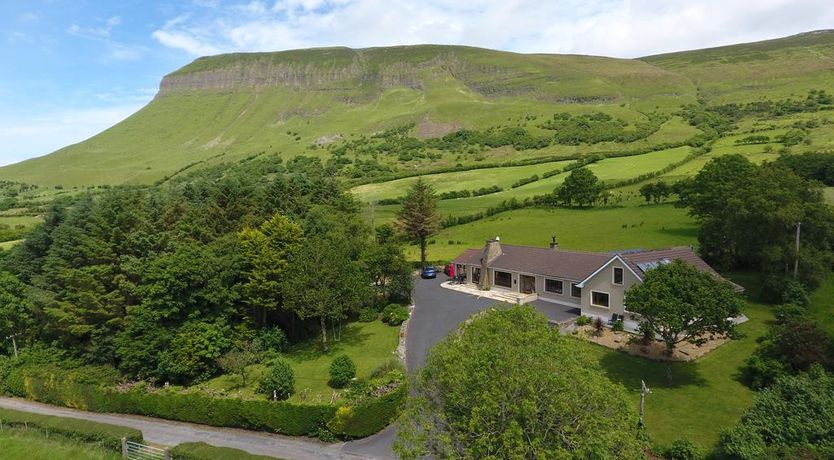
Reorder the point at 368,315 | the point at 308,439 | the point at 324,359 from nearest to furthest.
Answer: the point at 308,439 → the point at 324,359 → the point at 368,315

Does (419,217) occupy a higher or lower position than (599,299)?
higher

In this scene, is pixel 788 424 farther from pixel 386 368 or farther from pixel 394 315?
pixel 394 315

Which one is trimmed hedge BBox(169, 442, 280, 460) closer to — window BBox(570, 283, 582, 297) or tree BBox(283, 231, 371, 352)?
tree BBox(283, 231, 371, 352)

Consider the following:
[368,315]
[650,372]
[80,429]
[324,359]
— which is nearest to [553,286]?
[650,372]

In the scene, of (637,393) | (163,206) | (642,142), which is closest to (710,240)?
(637,393)

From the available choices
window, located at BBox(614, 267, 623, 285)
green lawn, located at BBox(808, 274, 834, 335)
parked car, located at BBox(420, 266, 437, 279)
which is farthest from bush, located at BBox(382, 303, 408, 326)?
green lawn, located at BBox(808, 274, 834, 335)
